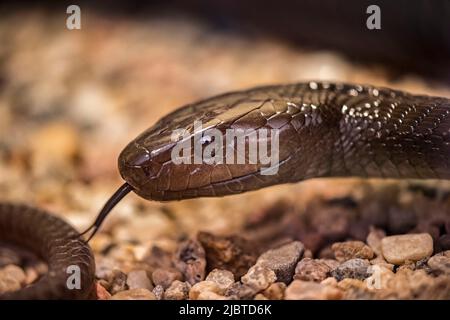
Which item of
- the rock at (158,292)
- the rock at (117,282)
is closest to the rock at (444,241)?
the rock at (158,292)

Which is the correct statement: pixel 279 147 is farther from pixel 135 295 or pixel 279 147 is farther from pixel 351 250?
pixel 135 295

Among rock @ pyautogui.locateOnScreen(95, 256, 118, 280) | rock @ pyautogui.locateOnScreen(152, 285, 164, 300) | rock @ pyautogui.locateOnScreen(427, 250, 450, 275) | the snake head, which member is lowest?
rock @ pyautogui.locateOnScreen(152, 285, 164, 300)

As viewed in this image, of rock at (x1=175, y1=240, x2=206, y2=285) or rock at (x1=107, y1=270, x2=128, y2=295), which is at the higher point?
rock at (x1=175, y1=240, x2=206, y2=285)

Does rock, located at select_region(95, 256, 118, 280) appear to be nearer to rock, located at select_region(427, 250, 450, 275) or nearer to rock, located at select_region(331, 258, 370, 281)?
rock, located at select_region(331, 258, 370, 281)

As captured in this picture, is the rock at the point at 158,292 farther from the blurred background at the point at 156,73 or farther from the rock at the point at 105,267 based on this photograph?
the blurred background at the point at 156,73

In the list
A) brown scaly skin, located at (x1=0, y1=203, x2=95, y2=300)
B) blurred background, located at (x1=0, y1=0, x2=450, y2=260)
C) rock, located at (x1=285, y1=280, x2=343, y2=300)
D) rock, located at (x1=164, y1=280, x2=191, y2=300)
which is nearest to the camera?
rock, located at (x1=285, y1=280, x2=343, y2=300)

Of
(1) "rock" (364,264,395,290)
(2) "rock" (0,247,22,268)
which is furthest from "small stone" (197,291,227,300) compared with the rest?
(2) "rock" (0,247,22,268)
